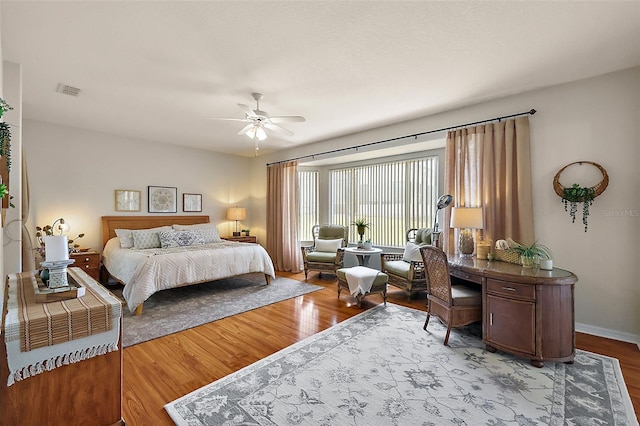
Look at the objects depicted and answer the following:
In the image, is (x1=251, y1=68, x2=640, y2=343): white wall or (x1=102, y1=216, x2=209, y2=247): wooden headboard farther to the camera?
(x1=102, y1=216, x2=209, y2=247): wooden headboard

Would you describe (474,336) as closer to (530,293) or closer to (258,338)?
(530,293)

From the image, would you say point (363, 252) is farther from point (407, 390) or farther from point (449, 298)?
point (407, 390)

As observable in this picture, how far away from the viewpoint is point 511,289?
96.3 inches

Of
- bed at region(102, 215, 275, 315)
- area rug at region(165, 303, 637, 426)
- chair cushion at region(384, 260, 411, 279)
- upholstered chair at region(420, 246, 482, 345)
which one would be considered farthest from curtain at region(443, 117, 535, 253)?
bed at region(102, 215, 275, 315)

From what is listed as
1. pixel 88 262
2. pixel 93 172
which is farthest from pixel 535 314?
pixel 93 172

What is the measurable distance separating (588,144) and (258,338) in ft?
12.9

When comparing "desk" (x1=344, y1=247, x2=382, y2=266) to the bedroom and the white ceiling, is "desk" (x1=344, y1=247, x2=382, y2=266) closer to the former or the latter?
the bedroom

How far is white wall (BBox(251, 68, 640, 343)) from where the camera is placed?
280cm

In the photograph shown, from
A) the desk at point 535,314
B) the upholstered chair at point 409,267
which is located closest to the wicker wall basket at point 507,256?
the desk at point 535,314

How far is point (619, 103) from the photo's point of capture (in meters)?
2.84

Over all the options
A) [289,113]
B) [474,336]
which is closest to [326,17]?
[289,113]

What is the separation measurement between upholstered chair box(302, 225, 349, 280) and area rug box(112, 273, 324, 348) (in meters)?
0.44

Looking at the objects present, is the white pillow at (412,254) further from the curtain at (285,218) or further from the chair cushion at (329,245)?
the curtain at (285,218)

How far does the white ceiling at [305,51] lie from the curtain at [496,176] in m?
0.45
